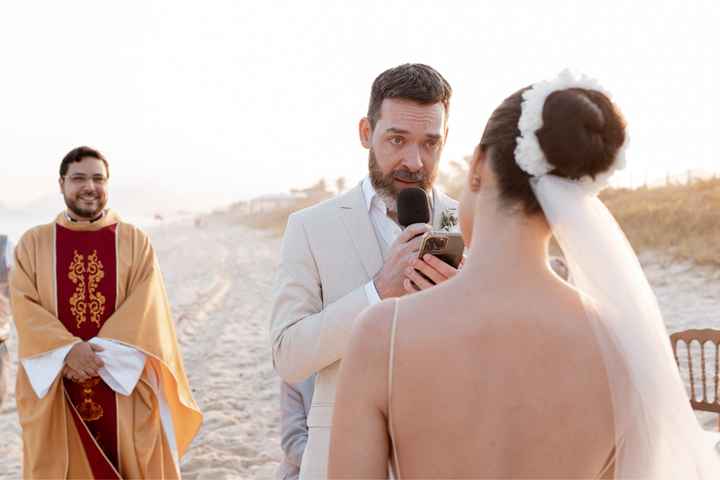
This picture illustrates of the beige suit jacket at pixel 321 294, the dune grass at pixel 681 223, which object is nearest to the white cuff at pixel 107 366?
the beige suit jacket at pixel 321 294

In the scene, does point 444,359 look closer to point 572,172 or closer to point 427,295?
point 427,295

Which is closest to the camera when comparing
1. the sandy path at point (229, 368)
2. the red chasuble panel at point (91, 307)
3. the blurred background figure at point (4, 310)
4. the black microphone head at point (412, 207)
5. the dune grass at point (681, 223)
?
the black microphone head at point (412, 207)

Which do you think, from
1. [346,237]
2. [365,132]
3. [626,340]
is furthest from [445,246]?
[365,132]

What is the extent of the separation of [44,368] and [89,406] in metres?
0.40

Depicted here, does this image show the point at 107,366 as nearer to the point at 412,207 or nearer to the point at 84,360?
the point at 84,360

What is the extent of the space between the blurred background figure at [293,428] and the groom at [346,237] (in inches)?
37.5

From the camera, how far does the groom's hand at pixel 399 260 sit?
7.04 ft

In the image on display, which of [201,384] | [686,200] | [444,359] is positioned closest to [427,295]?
[444,359]

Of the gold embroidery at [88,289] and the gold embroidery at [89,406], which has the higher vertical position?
the gold embroidery at [88,289]

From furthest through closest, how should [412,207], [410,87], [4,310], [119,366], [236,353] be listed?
[236,353]
[4,310]
[119,366]
[410,87]
[412,207]

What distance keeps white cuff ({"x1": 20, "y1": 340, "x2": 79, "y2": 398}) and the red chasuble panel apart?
0.23 metres

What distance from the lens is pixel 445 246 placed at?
2.04m

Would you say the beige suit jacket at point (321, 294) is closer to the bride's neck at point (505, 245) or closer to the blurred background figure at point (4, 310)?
the bride's neck at point (505, 245)

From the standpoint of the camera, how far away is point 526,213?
4.87ft
